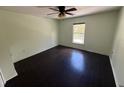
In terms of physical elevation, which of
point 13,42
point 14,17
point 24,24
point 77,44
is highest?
point 14,17

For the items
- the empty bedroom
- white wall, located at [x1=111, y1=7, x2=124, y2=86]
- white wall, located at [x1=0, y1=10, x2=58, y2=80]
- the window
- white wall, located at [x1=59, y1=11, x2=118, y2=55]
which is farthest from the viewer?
the window

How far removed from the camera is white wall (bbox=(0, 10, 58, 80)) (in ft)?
7.86

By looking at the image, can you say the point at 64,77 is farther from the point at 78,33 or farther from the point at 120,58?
the point at 78,33

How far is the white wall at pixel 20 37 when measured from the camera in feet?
7.86

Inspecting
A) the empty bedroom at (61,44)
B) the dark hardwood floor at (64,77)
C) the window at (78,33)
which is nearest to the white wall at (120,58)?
the empty bedroom at (61,44)

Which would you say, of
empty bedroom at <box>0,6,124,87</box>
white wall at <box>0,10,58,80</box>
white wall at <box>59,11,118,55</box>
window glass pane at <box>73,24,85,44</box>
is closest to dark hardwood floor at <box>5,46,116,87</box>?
empty bedroom at <box>0,6,124,87</box>

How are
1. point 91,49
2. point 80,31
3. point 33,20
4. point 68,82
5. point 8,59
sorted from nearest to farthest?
point 68,82
point 8,59
point 33,20
point 91,49
point 80,31

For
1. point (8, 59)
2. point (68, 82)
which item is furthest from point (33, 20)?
point (68, 82)

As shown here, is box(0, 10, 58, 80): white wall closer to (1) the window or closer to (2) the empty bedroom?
(2) the empty bedroom

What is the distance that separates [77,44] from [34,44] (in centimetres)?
286

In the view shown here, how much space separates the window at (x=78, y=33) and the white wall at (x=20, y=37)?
5.65 ft

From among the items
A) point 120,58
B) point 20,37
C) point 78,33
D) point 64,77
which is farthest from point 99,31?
point 20,37
